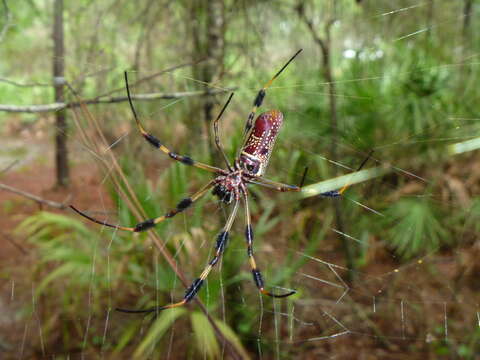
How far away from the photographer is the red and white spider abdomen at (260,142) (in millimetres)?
1347

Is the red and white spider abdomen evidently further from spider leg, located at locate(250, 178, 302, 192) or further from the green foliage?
the green foliage

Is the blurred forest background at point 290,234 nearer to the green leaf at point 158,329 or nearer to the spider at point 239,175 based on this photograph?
the green leaf at point 158,329

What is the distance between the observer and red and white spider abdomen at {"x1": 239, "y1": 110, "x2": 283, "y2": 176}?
1347 mm

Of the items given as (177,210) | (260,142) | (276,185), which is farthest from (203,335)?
(260,142)

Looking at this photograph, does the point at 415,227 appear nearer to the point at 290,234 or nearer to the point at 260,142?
the point at 290,234

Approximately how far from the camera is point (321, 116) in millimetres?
3768

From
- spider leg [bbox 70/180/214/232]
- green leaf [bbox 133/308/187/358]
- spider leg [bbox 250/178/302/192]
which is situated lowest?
green leaf [bbox 133/308/187/358]

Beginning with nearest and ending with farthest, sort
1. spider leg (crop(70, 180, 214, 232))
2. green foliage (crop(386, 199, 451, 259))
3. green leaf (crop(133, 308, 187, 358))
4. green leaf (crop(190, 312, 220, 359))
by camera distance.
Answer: spider leg (crop(70, 180, 214, 232))
green leaf (crop(190, 312, 220, 359))
green leaf (crop(133, 308, 187, 358))
green foliage (crop(386, 199, 451, 259))

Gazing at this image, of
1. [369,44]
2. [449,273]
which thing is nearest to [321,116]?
[369,44]

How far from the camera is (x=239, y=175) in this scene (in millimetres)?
1582

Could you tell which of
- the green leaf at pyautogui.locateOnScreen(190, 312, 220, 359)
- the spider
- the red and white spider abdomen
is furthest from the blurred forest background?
the red and white spider abdomen

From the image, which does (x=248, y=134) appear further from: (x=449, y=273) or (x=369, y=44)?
(x=449, y=273)

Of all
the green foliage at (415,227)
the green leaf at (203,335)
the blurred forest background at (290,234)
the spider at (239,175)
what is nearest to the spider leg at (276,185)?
the spider at (239,175)

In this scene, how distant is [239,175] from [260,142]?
0.25 m
